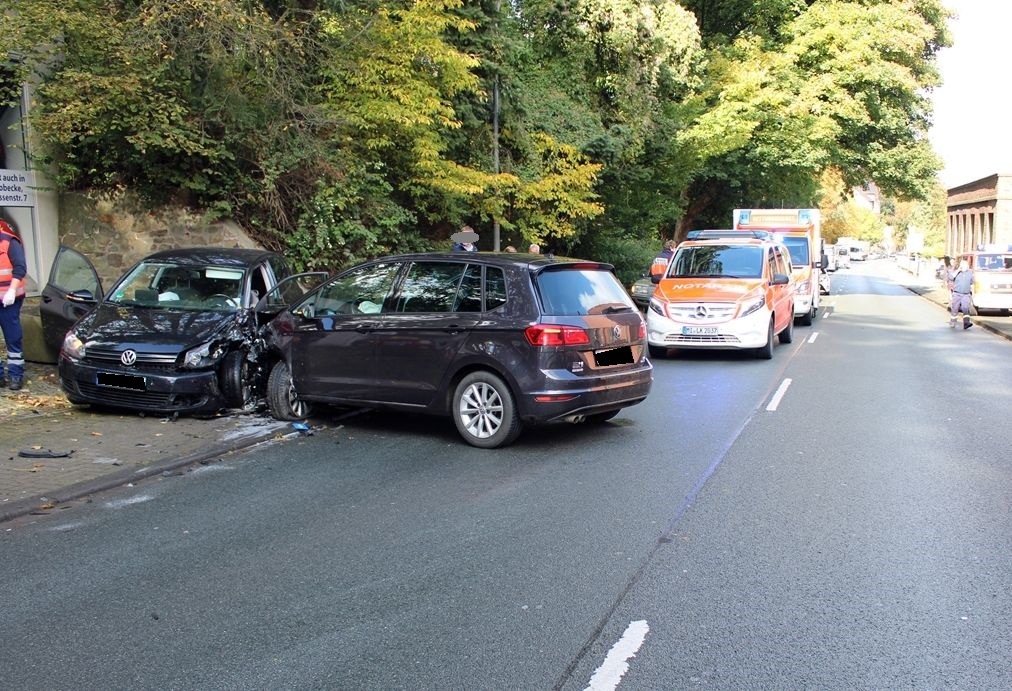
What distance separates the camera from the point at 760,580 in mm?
4754

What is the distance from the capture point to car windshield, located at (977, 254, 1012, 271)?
24906 mm

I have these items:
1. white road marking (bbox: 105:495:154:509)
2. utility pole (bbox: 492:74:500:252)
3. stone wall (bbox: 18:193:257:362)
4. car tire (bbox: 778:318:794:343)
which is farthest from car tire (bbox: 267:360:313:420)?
car tire (bbox: 778:318:794:343)

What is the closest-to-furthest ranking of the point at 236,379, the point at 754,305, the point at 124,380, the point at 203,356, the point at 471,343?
1. the point at 471,343
2. the point at 124,380
3. the point at 203,356
4. the point at 236,379
5. the point at 754,305

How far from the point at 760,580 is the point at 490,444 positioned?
3.53m

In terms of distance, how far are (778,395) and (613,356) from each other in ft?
12.1

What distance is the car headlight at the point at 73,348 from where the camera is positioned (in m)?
8.88

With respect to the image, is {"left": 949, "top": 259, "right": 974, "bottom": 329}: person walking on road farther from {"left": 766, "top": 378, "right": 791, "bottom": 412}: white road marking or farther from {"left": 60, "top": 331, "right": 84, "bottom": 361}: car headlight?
{"left": 60, "top": 331, "right": 84, "bottom": 361}: car headlight

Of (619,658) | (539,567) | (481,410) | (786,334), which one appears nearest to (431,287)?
(481,410)

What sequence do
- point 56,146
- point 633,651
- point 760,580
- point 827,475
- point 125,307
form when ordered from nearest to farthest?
point 633,651, point 760,580, point 827,475, point 125,307, point 56,146

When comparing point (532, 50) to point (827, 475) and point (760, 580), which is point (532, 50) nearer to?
point (827, 475)

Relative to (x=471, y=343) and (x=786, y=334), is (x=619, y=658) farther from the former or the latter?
(x=786, y=334)

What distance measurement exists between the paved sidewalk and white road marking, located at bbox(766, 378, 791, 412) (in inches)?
204

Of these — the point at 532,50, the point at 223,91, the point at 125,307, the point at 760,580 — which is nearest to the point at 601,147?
the point at 532,50

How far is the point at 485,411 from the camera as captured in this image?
8.00 metres
